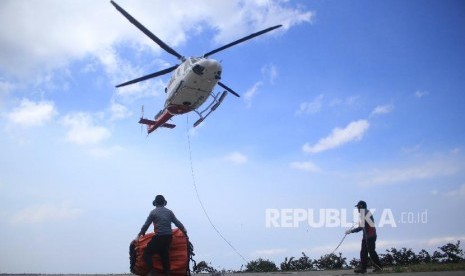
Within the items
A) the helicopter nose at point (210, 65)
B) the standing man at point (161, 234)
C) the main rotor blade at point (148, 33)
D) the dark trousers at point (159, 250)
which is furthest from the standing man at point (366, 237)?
the main rotor blade at point (148, 33)

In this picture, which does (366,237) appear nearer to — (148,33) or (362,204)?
(362,204)

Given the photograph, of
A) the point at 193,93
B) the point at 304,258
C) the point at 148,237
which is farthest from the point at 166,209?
the point at 193,93

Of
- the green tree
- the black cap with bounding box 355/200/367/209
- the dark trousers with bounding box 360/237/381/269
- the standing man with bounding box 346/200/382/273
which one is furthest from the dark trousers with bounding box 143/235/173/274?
the green tree

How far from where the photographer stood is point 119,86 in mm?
27141

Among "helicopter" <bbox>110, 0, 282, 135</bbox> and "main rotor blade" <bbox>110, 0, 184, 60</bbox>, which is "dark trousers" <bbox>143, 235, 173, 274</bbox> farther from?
"main rotor blade" <bbox>110, 0, 184, 60</bbox>

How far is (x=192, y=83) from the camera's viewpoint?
2088cm

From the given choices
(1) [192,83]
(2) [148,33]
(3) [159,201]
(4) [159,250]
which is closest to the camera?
(4) [159,250]

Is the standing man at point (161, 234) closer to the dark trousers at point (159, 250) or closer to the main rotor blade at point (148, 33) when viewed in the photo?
the dark trousers at point (159, 250)

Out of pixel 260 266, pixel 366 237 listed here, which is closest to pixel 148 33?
pixel 260 266

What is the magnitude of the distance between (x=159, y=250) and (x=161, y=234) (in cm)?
30

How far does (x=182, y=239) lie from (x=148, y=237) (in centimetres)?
66

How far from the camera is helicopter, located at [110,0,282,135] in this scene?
20.4 metres

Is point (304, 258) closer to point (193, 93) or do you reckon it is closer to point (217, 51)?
point (193, 93)

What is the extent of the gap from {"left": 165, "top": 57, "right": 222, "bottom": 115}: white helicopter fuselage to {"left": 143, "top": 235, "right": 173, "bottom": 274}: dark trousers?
44.8ft
